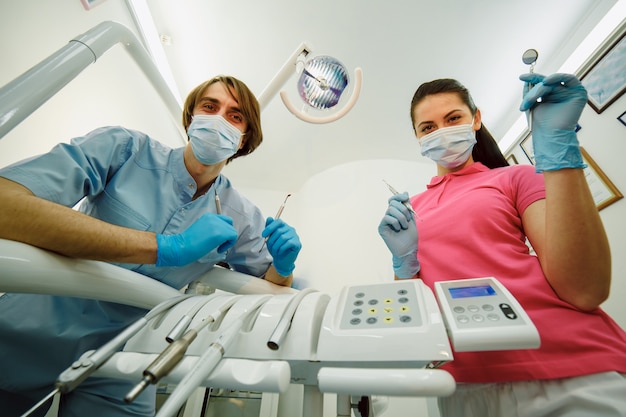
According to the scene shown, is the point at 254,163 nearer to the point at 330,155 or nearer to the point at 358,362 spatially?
the point at 330,155

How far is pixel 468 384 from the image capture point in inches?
24.6

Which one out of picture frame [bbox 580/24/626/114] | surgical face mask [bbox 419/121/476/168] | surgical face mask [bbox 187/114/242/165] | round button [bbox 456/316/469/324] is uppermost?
picture frame [bbox 580/24/626/114]

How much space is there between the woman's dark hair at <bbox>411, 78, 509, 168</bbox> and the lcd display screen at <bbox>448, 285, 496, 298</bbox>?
807 mm

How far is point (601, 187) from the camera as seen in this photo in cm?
122

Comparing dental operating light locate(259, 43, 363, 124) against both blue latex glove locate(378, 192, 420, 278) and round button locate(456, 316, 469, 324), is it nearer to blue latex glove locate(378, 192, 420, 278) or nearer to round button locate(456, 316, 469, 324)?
blue latex glove locate(378, 192, 420, 278)

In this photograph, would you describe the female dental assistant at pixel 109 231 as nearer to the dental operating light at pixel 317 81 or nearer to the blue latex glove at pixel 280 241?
the blue latex glove at pixel 280 241

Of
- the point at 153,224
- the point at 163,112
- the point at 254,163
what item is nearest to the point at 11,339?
the point at 153,224

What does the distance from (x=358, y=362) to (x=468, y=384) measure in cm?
43

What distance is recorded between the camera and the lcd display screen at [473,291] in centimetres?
45

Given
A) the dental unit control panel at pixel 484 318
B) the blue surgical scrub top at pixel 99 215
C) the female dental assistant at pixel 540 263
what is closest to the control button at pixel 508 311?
the dental unit control panel at pixel 484 318

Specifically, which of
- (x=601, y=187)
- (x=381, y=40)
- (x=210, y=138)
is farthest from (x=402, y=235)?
(x=381, y=40)

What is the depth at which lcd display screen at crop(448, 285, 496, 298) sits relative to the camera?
448 millimetres

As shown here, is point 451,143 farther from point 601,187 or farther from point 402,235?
point 601,187

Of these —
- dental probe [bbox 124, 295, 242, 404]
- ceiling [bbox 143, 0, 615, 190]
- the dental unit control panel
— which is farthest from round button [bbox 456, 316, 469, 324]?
ceiling [bbox 143, 0, 615, 190]
